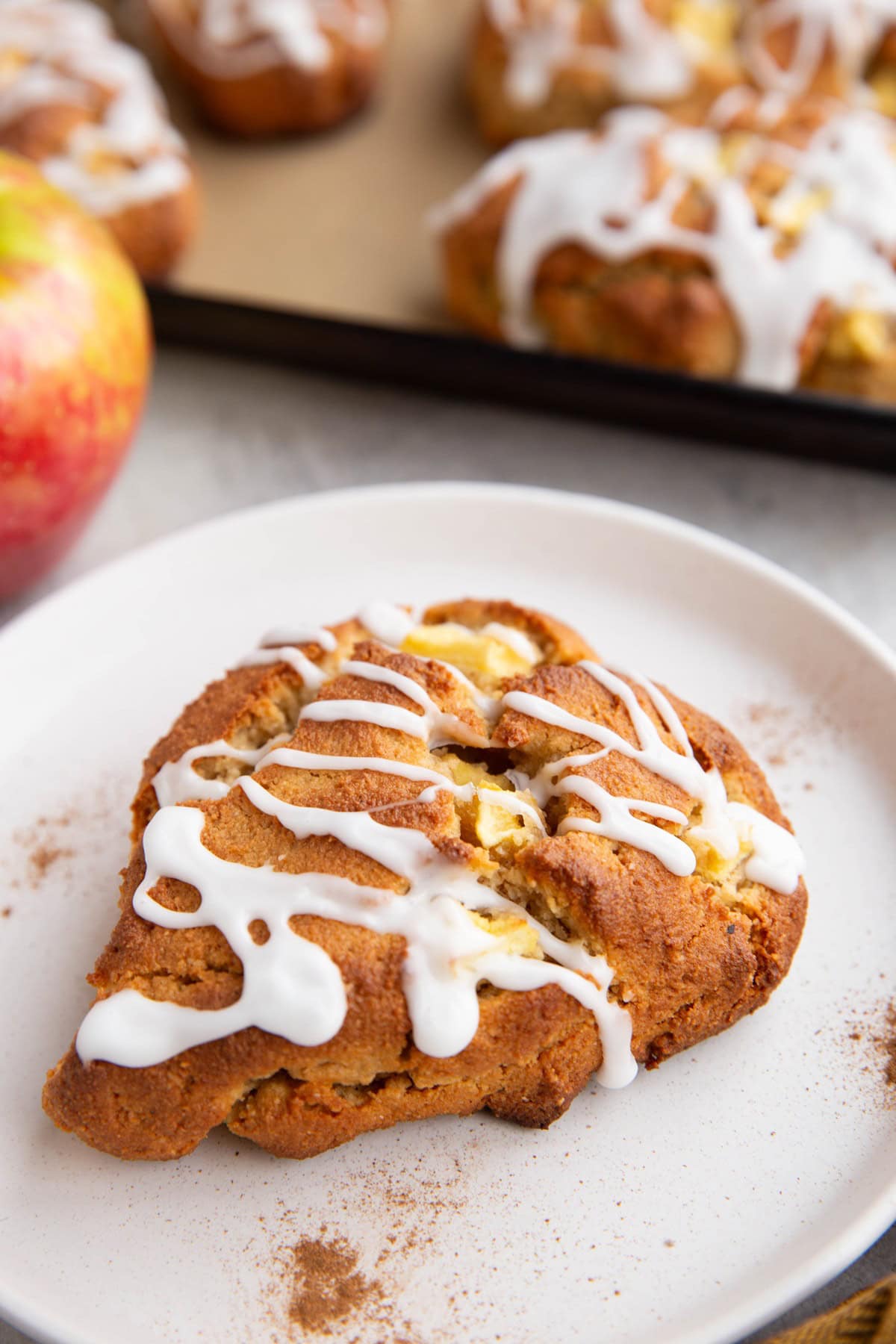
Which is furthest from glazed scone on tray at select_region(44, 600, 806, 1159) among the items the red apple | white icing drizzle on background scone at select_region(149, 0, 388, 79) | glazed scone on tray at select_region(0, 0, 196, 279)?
white icing drizzle on background scone at select_region(149, 0, 388, 79)

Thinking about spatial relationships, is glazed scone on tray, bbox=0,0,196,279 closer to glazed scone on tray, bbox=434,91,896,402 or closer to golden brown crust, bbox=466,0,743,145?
glazed scone on tray, bbox=434,91,896,402

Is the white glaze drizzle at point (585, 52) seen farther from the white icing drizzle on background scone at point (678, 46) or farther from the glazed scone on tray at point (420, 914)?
the glazed scone on tray at point (420, 914)

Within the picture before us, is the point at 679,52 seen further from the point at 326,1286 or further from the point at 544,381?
the point at 326,1286

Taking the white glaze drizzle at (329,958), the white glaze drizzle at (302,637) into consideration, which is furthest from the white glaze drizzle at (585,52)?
the white glaze drizzle at (329,958)

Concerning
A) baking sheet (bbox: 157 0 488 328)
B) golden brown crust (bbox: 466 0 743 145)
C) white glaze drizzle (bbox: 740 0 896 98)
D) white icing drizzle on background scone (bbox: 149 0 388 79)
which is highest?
white glaze drizzle (bbox: 740 0 896 98)

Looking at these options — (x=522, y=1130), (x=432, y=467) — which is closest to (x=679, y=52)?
(x=432, y=467)

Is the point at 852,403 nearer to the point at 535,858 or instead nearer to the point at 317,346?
the point at 317,346

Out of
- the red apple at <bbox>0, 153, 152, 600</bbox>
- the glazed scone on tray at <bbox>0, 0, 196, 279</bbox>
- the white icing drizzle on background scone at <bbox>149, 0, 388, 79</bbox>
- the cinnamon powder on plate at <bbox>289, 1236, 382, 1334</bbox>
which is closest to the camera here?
the cinnamon powder on plate at <bbox>289, 1236, 382, 1334</bbox>

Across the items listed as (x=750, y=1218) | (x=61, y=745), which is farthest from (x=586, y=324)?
(x=750, y=1218)
